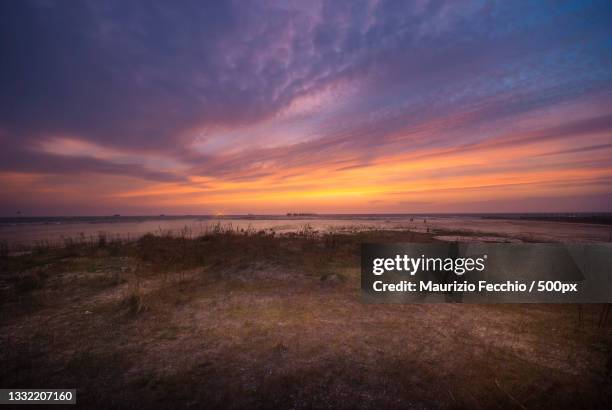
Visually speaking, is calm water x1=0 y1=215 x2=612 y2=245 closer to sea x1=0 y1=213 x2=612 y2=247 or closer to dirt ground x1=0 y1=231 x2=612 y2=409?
sea x1=0 y1=213 x2=612 y2=247

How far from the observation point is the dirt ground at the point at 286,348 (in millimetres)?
4512

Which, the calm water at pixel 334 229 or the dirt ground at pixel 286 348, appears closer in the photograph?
the dirt ground at pixel 286 348

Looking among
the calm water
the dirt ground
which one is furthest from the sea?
the dirt ground

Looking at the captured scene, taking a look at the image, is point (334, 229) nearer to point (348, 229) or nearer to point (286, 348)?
point (348, 229)

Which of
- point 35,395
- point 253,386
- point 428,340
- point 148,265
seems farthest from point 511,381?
point 148,265

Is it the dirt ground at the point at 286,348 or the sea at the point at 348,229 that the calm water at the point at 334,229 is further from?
the dirt ground at the point at 286,348

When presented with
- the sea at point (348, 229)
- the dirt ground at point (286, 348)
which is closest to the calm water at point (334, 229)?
the sea at point (348, 229)

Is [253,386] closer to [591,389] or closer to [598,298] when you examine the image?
[591,389]

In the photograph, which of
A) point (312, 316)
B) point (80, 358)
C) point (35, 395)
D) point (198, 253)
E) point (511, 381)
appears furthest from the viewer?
point (198, 253)

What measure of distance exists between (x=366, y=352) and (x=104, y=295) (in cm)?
942

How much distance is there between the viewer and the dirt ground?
4512 mm

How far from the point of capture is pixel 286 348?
238 inches

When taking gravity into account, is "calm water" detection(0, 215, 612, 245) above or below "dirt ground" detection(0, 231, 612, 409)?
above

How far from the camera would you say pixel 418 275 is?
10336 millimetres
